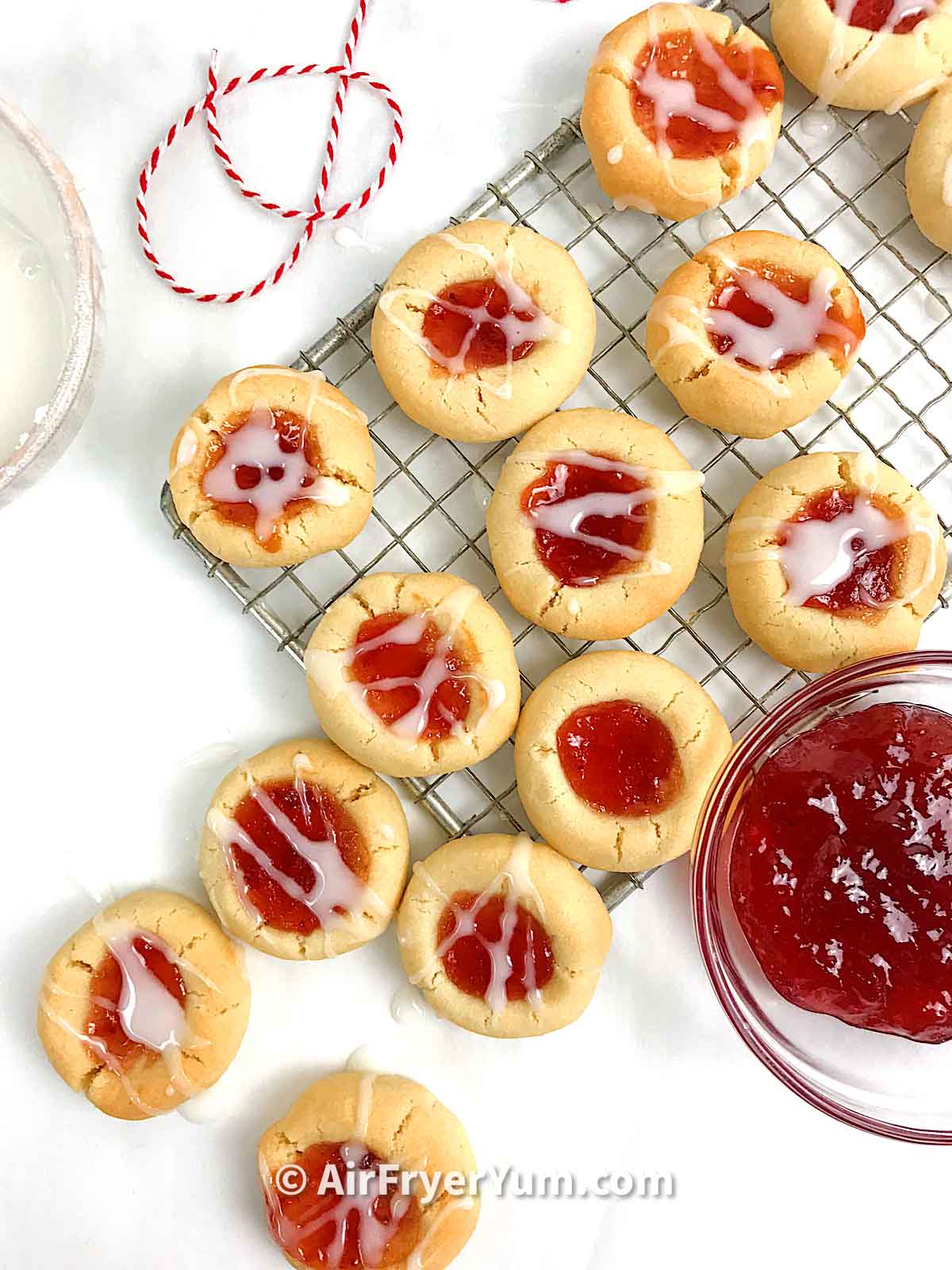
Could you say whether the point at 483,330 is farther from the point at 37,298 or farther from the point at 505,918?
the point at 505,918

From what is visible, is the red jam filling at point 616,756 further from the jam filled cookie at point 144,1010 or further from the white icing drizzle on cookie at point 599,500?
the jam filled cookie at point 144,1010

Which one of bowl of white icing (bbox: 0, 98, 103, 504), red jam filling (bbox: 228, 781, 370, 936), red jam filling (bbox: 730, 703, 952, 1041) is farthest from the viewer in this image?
red jam filling (bbox: 228, 781, 370, 936)

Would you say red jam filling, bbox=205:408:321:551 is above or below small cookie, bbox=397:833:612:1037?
above

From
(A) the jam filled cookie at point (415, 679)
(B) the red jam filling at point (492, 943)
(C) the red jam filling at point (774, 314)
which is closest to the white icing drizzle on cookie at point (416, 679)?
(A) the jam filled cookie at point (415, 679)

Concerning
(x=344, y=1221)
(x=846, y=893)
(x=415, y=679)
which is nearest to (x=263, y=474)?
(x=415, y=679)

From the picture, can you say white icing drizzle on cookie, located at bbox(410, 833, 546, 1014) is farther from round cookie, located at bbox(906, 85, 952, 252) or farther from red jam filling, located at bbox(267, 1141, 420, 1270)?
round cookie, located at bbox(906, 85, 952, 252)

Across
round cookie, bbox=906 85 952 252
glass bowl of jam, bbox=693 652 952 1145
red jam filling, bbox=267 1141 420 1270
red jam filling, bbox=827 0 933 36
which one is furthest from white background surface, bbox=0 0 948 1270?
round cookie, bbox=906 85 952 252
